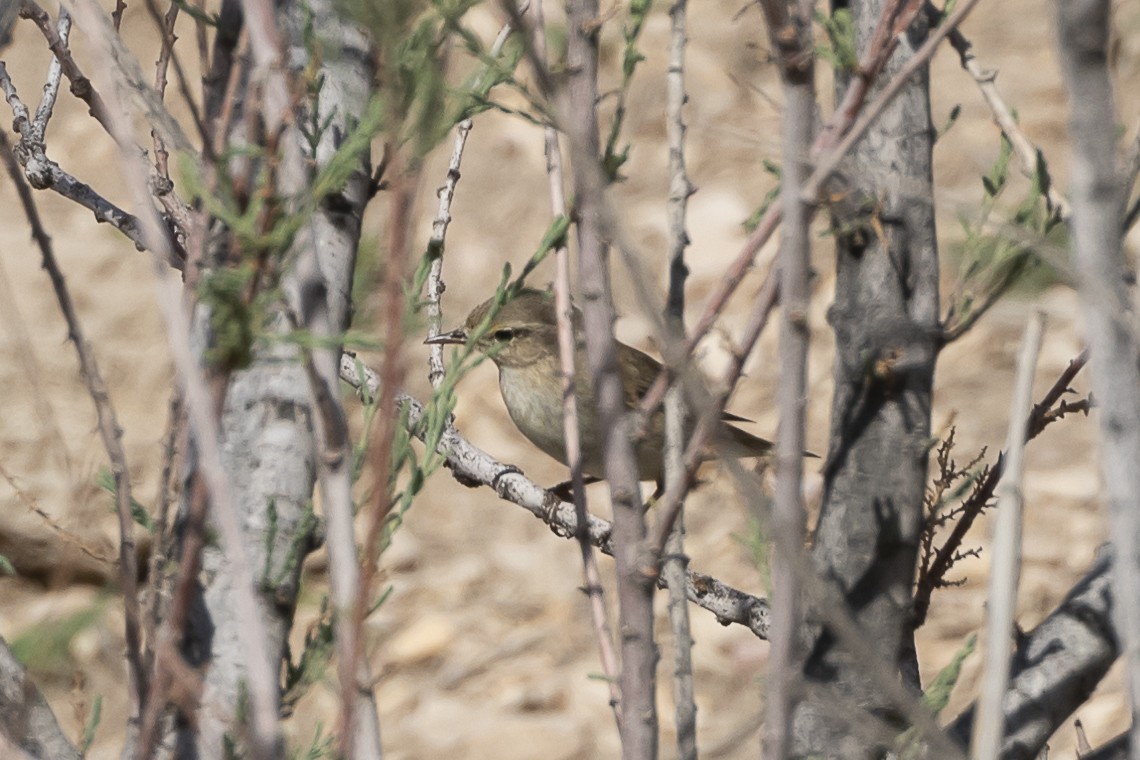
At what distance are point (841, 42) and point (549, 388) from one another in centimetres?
358

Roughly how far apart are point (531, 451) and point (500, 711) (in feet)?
5.04

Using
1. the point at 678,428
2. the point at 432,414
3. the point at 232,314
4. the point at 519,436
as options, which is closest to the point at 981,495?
the point at 678,428

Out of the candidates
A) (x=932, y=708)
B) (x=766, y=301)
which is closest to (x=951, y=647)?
(x=932, y=708)

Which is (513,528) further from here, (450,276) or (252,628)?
(252,628)

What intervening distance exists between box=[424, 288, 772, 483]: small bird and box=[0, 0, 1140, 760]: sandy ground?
999mm

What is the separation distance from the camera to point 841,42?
185cm

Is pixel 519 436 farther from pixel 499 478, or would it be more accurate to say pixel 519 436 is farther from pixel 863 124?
pixel 863 124

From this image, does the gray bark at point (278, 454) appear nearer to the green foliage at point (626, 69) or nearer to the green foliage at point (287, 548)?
the green foliage at point (287, 548)

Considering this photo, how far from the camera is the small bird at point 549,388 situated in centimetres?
519

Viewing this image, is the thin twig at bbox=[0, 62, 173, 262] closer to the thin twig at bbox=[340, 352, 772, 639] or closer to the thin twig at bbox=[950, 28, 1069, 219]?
the thin twig at bbox=[340, 352, 772, 639]

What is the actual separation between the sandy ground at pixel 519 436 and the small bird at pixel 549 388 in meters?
1.00

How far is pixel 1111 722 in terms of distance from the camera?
630 cm

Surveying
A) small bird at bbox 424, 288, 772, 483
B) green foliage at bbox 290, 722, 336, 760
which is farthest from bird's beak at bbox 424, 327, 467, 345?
green foliage at bbox 290, 722, 336, 760

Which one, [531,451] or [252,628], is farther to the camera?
[531,451]
